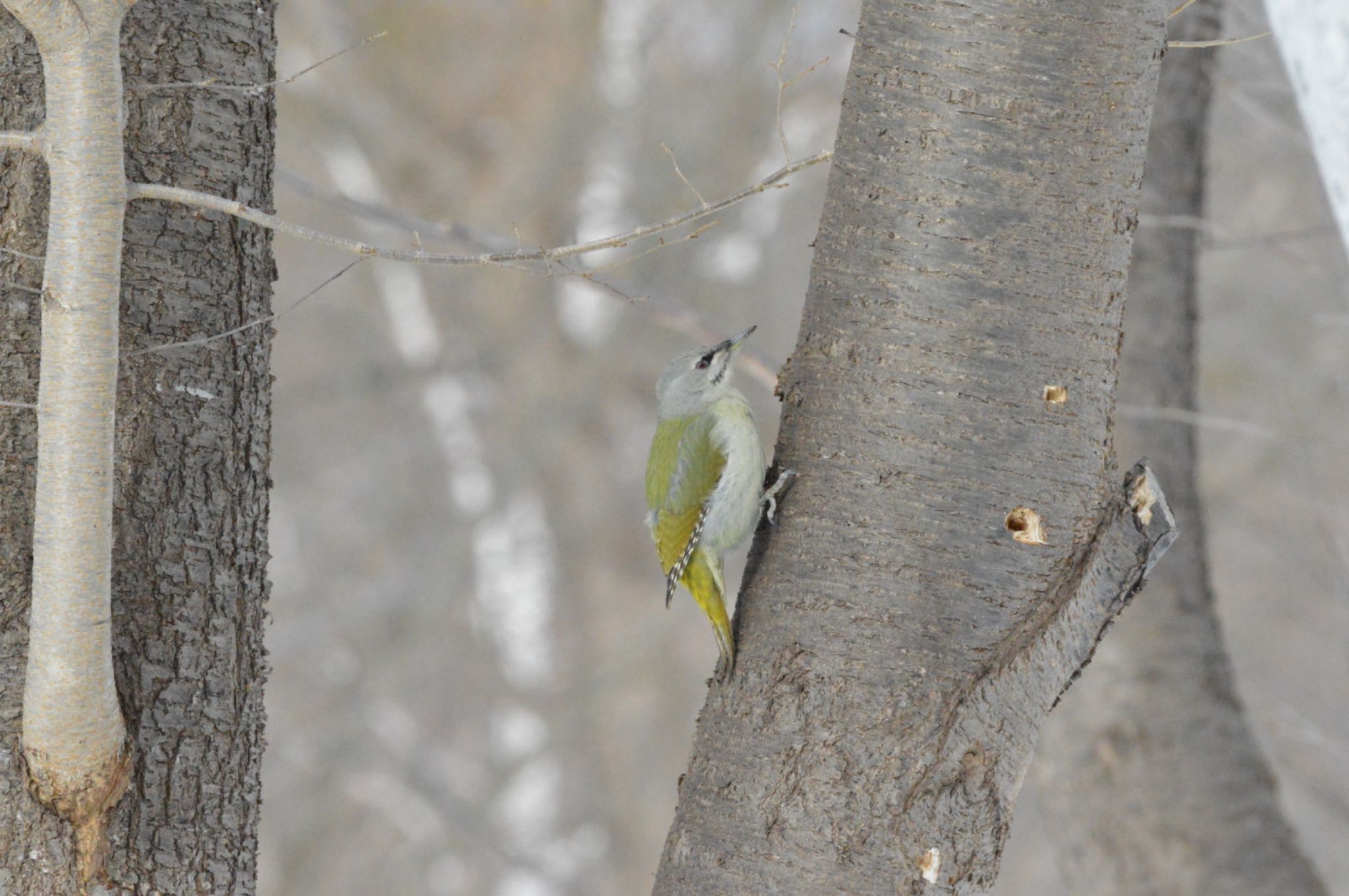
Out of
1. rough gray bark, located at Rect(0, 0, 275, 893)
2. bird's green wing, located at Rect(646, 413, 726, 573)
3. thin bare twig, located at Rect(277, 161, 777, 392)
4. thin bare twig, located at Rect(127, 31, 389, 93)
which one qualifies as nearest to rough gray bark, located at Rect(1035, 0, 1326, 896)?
thin bare twig, located at Rect(277, 161, 777, 392)

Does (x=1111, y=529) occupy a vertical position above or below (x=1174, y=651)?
below

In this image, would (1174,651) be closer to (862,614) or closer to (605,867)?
(862,614)

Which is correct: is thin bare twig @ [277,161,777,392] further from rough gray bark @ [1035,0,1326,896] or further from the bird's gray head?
rough gray bark @ [1035,0,1326,896]

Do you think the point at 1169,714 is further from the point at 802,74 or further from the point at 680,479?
the point at 802,74

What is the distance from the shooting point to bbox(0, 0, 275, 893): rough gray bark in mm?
1994

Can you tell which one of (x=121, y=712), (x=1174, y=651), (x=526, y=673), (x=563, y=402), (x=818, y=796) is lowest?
(x=818, y=796)

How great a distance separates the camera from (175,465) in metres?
2.09

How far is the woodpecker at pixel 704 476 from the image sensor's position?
341 cm

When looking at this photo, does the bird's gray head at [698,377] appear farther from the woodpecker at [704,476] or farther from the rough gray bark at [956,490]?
the rough gray bark at [956,490]

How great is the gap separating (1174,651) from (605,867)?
9.30m

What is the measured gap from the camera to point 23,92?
2045mm

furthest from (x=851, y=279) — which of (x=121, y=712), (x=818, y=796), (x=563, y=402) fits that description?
(x=563, y=402)

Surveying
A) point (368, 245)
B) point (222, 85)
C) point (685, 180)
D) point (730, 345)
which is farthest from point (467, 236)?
point (368, 245)

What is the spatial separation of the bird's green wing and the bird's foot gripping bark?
1160 mm
